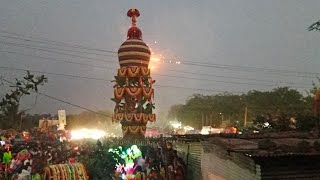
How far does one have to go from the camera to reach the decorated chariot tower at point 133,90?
97.7ft

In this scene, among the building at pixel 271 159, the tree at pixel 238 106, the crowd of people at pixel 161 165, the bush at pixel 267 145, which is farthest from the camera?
the tree at pixel 238 106

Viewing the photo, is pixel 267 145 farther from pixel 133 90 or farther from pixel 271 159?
pixel 133 90

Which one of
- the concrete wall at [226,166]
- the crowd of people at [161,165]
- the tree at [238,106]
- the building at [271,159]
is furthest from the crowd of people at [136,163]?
the tree at [238,106]

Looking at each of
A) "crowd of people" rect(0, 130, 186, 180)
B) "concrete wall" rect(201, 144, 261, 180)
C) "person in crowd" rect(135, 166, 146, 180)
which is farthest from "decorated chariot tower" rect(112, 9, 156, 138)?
"concrete wall" rect(201, 144, 261, 180)

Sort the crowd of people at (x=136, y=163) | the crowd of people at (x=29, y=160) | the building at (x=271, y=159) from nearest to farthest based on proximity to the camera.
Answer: the building at (x=271, y=159) → the crowd of people at (x=29, y=160) → the crowd of people at (x=136, y=163)

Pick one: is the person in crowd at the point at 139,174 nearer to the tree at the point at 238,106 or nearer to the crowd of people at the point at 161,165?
the crowd of people at the point at 161,165

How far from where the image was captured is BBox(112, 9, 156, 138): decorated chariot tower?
97.7 feet

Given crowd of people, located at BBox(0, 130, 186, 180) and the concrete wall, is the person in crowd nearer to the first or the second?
crowd of people, located at BBox(0, 130, 186, 180)

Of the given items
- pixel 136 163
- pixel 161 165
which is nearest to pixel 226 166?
pixel 161 165

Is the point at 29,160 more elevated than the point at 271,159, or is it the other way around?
the point at 271,159

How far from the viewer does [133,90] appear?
97.6ft

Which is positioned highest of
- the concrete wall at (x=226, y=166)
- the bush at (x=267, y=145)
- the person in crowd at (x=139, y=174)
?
the bush at (x=267, y=145)

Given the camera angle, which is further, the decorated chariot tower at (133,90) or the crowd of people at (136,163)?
the decorated chariot tower at (133,90)

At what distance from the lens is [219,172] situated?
1286 centimetres
